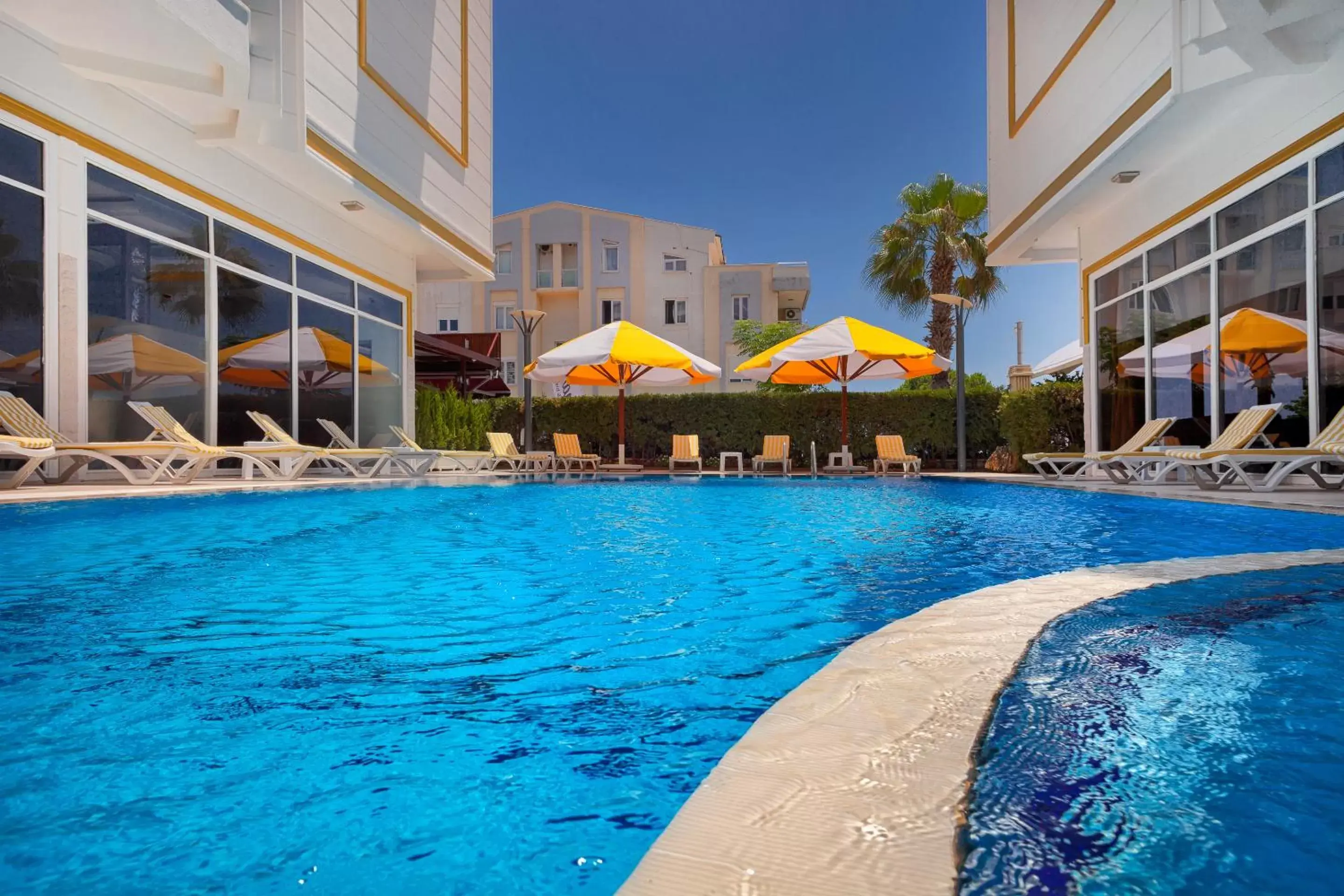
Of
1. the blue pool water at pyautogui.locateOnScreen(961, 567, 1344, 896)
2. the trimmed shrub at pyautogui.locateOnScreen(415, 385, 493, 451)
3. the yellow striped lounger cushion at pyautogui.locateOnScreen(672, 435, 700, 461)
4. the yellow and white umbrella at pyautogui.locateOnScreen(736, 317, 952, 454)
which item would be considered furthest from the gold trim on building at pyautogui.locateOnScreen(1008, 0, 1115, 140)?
the trimmed shrub at pyautogui.locateOnScreen(415, 385, 493, 451)

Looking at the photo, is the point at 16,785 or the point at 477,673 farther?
the point at 477,673

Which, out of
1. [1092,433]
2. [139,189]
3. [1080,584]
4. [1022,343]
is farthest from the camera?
[1022,343]

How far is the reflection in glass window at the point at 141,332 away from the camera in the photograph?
777 centimetres

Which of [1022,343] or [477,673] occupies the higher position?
[1022,343]

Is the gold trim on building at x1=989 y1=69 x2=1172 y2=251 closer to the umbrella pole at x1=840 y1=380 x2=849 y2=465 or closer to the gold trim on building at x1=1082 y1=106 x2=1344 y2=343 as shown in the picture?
the gold trim on building at x1=1082 y1=106 x2=1344 y2=343

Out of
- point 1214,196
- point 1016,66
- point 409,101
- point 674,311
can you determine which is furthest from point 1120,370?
point 674,311

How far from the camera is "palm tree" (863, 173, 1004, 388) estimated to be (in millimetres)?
22969

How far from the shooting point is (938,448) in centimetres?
1720

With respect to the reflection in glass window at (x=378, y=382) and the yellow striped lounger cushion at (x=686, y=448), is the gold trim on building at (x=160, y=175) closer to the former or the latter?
the reflection in glass window at (x=378, y=382)

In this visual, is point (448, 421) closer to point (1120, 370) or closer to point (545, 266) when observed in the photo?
point (1120, 370)

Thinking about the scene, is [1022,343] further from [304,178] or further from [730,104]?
[304,178]

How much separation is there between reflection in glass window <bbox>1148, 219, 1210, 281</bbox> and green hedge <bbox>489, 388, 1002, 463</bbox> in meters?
6.08

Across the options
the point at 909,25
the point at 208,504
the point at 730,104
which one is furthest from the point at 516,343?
the point at 208,504

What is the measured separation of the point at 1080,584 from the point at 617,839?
7.55 ft
